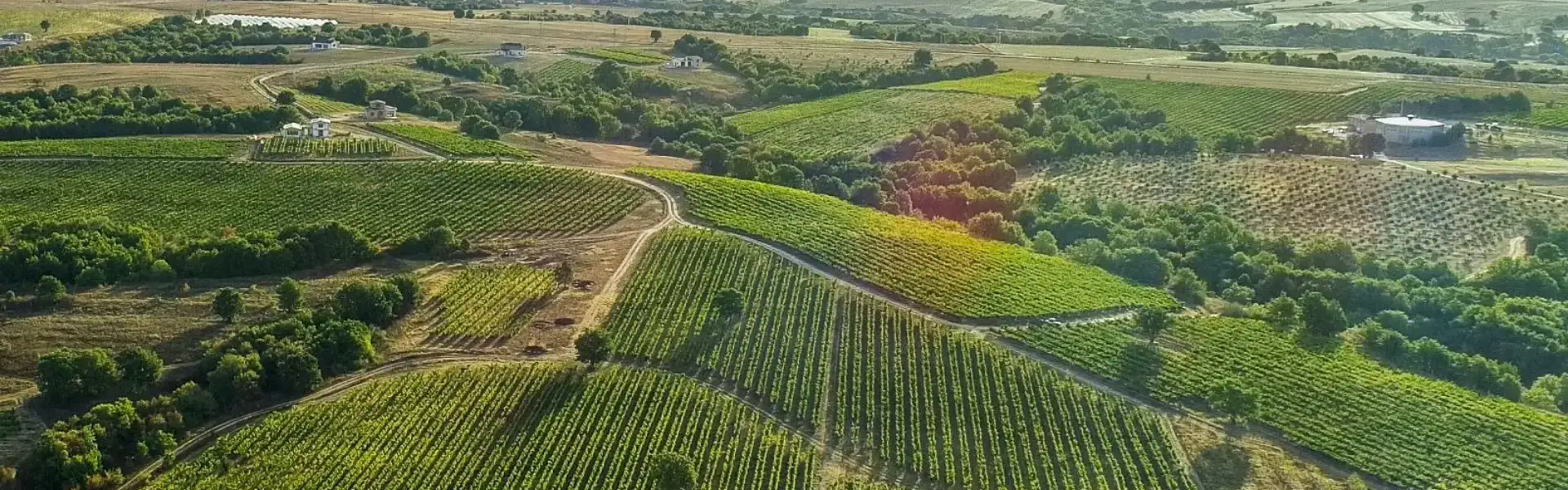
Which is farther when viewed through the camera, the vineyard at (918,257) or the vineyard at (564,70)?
the vineyard at (564,70)

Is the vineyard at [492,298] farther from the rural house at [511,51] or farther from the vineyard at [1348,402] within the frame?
the rural house at [511,51]

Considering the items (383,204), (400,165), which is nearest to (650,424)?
(383,204)

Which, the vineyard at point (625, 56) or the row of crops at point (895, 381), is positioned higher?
the vineyard at point (625, 56)

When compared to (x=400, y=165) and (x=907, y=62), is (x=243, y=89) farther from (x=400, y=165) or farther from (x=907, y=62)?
(x=907, y=62)

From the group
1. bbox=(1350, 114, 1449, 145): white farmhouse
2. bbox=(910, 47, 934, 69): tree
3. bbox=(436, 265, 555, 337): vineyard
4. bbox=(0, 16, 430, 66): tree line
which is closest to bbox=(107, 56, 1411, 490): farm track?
bbox=(436, 265, 555, 337): vineyard

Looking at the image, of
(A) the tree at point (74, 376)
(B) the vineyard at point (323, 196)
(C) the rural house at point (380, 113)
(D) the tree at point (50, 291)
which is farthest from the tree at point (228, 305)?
(C) the rural house at point (380, 113)

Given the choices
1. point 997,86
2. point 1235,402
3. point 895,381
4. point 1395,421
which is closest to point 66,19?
point 997,86

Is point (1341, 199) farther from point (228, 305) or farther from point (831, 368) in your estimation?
point (228, 305)
